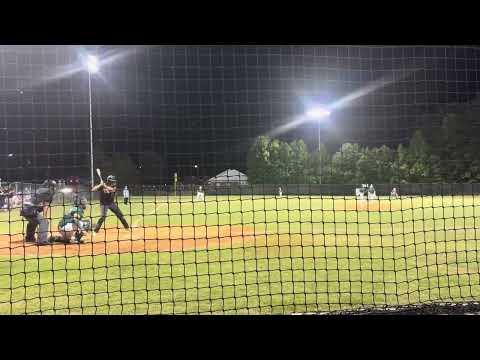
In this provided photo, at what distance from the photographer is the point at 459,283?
573 centimetres

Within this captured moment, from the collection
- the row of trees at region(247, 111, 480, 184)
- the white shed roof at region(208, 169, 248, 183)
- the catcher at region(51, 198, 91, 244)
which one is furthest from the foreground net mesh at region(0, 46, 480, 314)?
the white shed roof at region(208, 169, 248, 183)

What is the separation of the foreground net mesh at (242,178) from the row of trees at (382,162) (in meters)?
0.13

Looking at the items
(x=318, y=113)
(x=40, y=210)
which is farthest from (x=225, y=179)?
(x=40, y=210)

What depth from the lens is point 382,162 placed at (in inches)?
1375

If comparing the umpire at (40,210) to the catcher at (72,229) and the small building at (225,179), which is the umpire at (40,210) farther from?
the small building at (225,179)

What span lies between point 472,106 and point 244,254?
28.2 meters

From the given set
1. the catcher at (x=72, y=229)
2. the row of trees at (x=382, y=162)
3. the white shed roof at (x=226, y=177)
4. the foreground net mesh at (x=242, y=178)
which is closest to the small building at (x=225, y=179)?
the white shed roof at (x=226, y=177)

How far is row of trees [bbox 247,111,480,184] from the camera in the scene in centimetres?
3200

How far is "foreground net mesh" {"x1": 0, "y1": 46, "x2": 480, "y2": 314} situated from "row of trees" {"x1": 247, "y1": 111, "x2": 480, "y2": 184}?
0.43 ft

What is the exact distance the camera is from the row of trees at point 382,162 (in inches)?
1260

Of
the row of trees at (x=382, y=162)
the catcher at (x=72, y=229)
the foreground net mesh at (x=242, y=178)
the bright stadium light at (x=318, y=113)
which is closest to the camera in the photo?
the foreground net mesh at (x=242, y=178)

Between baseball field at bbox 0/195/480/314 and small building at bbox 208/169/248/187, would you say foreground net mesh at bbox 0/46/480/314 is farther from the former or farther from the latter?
small building at bbox 208/169/248/187

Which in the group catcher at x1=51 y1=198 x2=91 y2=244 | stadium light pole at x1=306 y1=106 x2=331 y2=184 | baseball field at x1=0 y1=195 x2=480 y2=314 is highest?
stadium light pole at x1=306 y1=106 x2=331 y2=184
